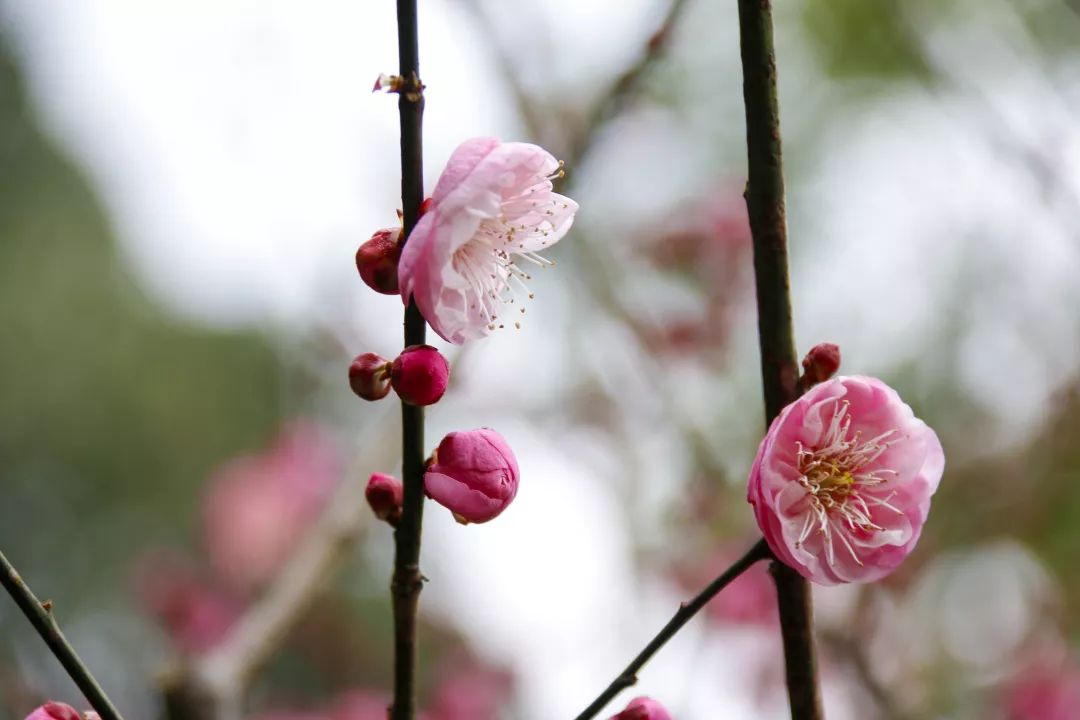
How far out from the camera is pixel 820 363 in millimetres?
602

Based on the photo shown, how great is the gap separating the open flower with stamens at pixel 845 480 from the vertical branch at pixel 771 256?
3cm

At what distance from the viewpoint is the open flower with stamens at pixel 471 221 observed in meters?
0.50

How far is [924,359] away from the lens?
117 inches

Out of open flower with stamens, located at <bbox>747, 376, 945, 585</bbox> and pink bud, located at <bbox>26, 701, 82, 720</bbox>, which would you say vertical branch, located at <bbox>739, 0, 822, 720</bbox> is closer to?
open flower with stamens, located at <bbox>747, 376, 945, 585</bbox>

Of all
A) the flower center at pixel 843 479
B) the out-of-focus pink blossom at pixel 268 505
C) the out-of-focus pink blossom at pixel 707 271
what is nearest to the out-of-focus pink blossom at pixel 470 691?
the out-of-focus pink blossom at pixel 268 505

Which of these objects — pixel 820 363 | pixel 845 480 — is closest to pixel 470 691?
pixel 845 480

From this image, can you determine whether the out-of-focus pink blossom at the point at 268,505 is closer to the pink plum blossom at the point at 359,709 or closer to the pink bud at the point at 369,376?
the pink plum blossom at the point at 359,709

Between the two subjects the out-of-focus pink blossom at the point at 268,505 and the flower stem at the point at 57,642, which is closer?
the flower stem at the point at 57,642

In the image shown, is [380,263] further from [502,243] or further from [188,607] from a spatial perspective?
[188,607]

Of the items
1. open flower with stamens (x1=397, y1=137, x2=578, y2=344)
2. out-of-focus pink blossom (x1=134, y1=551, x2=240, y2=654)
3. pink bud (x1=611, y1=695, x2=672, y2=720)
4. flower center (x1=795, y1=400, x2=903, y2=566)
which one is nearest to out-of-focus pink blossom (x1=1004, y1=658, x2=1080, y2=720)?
flower center (x1=795, y1=400, x2=903, y2=566)

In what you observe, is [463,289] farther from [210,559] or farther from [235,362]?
[235,362]

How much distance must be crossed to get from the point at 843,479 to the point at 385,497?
334 millimetres

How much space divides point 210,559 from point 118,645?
72.4 inches

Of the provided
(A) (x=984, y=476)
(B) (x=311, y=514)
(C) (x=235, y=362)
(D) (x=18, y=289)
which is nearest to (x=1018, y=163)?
(A) (x=984, y=476)
